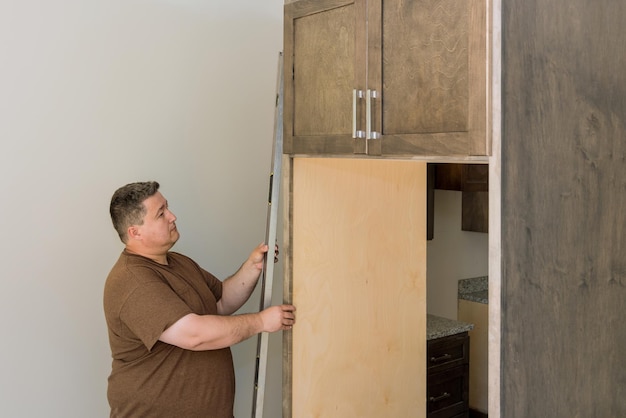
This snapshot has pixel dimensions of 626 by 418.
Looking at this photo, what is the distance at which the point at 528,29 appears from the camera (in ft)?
5.57

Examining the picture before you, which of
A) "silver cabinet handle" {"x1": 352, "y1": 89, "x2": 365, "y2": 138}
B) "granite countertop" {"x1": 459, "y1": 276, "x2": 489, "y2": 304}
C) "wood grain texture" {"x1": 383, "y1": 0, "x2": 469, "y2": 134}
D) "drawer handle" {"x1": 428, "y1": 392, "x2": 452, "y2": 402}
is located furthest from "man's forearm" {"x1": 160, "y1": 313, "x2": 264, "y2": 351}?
"granite countertop" {"x1": 459, "y1": 276, "x2": 489, "y2": 304}

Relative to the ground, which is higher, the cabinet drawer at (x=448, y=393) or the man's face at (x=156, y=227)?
the man's face at (x=156, y=227)

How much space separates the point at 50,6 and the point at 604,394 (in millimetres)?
2225

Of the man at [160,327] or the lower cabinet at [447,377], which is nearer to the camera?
the man at [160,327]

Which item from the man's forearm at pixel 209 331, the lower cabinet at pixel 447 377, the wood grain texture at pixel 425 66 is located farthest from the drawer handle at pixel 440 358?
the wood grain texture at pixel 425 66

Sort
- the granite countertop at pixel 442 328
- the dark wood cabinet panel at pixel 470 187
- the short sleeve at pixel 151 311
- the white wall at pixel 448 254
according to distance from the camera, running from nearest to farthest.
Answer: the short sleeve at pixel 151 311 < the granite countertop at pixel 442 328 < the dark wood cabinet panel at pixel 470 187 < the white wall at pixel 448 254

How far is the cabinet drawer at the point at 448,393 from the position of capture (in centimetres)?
351

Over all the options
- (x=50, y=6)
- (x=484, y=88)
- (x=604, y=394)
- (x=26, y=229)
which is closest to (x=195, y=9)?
(x=50, y=6)

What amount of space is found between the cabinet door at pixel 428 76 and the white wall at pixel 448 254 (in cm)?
228

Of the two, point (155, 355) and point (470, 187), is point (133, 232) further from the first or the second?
point (470, 187)

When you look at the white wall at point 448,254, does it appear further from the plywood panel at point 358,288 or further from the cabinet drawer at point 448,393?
the plywood panel at point 358,288

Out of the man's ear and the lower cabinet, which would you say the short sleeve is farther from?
the lower cabinet

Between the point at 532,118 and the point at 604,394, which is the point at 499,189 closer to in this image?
the point at 532,118

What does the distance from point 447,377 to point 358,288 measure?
1.22m
